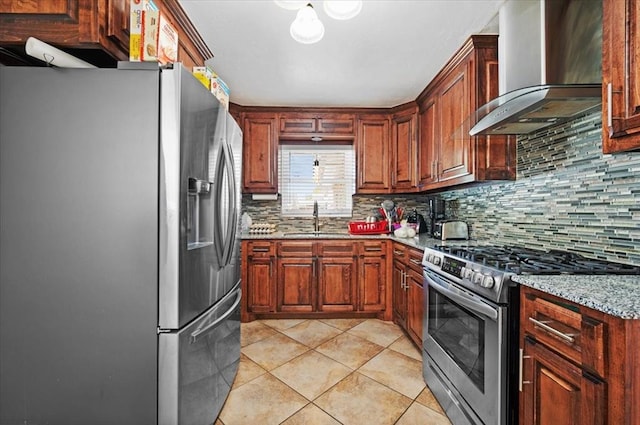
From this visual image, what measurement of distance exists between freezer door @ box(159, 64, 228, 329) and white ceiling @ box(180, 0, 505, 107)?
0.82m

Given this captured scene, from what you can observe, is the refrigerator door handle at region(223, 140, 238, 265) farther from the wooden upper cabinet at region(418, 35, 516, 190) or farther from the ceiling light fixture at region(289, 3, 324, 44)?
the wooden upper cabinet at region(418, 35, 516, 190)

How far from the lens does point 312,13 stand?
1421 mm

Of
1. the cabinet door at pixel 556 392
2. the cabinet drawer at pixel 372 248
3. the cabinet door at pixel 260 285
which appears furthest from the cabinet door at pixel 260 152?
the cabinet door at pixel 556 392

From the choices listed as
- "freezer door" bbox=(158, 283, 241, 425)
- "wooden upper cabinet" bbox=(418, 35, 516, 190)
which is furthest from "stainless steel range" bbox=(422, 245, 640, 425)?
"freezer door" bbox=(158, 283, 241, 425)

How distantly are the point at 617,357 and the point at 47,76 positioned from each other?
2104 millimetres

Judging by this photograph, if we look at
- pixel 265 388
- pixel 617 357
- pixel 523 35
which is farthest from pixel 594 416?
pixel 523 35

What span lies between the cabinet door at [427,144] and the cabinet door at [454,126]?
0.37 feet

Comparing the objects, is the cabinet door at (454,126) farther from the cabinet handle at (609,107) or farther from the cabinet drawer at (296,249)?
→ the cabinet drawer at (296,249)

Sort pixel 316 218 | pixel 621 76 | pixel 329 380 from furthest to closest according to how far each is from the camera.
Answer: pixel 316 218 < pixel 329 380 < pixel 621 76

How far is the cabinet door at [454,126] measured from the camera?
213 centimetres

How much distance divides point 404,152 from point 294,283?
1.92m

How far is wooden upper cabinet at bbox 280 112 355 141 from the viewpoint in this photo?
3.34 m

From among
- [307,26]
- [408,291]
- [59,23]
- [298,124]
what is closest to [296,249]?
[408,291]

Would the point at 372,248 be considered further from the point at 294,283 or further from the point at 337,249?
the point at 294,283
